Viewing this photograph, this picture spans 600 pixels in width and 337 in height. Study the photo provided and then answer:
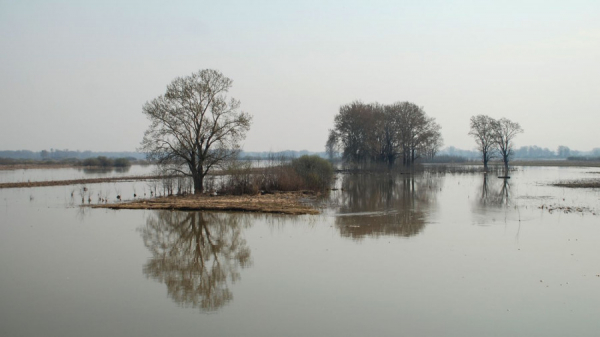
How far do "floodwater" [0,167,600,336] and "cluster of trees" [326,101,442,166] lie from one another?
40.7 m

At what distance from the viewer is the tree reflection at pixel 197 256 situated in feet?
29.8

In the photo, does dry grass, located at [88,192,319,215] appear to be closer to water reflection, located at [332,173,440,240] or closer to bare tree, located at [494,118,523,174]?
water reflection, located at [332,173,440,240]

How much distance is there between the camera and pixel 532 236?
47.7 ft

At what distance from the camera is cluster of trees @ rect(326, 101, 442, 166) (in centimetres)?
5894

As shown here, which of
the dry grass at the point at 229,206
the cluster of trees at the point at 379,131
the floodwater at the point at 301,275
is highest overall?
the cluster of trees at the point at 379,131

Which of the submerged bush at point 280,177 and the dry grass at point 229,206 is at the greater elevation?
the submerged bush at point 280,177

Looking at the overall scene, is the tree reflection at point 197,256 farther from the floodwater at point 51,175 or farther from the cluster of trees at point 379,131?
the cluster of trees at point 379,131

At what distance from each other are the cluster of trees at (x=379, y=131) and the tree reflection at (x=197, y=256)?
137 feet

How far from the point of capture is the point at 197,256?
12.3 meters

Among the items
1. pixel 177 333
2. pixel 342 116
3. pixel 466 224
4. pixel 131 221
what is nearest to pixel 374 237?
pixel 466 224

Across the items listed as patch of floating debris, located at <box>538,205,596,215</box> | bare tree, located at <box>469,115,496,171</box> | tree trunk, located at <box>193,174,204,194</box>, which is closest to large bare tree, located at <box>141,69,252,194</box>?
tree trunk, located at <box>193,174,204,194</box>

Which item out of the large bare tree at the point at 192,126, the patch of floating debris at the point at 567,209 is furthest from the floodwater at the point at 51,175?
the patch of floating debris at the point at 567,209

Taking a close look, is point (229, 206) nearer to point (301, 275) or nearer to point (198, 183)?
point (198, 183)

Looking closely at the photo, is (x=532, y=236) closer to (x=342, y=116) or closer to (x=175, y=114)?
(x=175, y=114)
